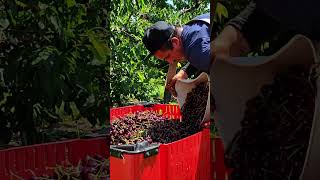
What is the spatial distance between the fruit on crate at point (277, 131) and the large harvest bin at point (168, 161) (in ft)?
1.53

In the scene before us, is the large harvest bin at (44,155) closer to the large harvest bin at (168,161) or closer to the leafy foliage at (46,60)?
the leafy foliage at (46,60)

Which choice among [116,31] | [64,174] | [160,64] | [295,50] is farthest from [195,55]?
[160,64]

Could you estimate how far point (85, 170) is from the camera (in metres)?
1.55

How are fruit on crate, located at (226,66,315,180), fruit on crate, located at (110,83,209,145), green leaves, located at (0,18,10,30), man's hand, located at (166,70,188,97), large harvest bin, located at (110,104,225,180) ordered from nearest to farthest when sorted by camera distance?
fruit on crate, located at (226,66,315,180) < green leaves, located at (0,18,10,30) < large harvest bin, located at (110,104,225,180) < fruit on crate, located at (110,83,209,145) < man's hand, located at (166,70,188,97)

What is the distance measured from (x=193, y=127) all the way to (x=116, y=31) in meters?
1.44

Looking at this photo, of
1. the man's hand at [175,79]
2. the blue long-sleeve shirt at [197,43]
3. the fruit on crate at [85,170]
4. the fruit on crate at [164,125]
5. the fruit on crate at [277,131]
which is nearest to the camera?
the fruit on crate at [277,131]

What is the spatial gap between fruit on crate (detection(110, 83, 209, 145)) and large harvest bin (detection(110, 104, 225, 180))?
0.52 ft

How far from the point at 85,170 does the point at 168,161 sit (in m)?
0.64

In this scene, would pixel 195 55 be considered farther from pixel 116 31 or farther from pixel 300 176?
pixel 116 31

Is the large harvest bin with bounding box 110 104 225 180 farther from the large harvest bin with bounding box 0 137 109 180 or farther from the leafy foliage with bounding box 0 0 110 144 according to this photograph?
the leafy foliage with bounding box 0 0 110 144

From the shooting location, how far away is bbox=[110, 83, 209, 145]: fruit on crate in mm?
2516

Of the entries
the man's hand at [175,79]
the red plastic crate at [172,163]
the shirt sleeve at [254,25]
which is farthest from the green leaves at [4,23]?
the man's hand at [175,79]

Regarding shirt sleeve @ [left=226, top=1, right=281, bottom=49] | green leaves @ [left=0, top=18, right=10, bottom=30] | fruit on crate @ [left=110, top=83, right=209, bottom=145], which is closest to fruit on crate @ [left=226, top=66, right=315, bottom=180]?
shirt sleeve @ [left=226, top=1, right=281, bottom=49]

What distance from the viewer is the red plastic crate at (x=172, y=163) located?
6.41ft
